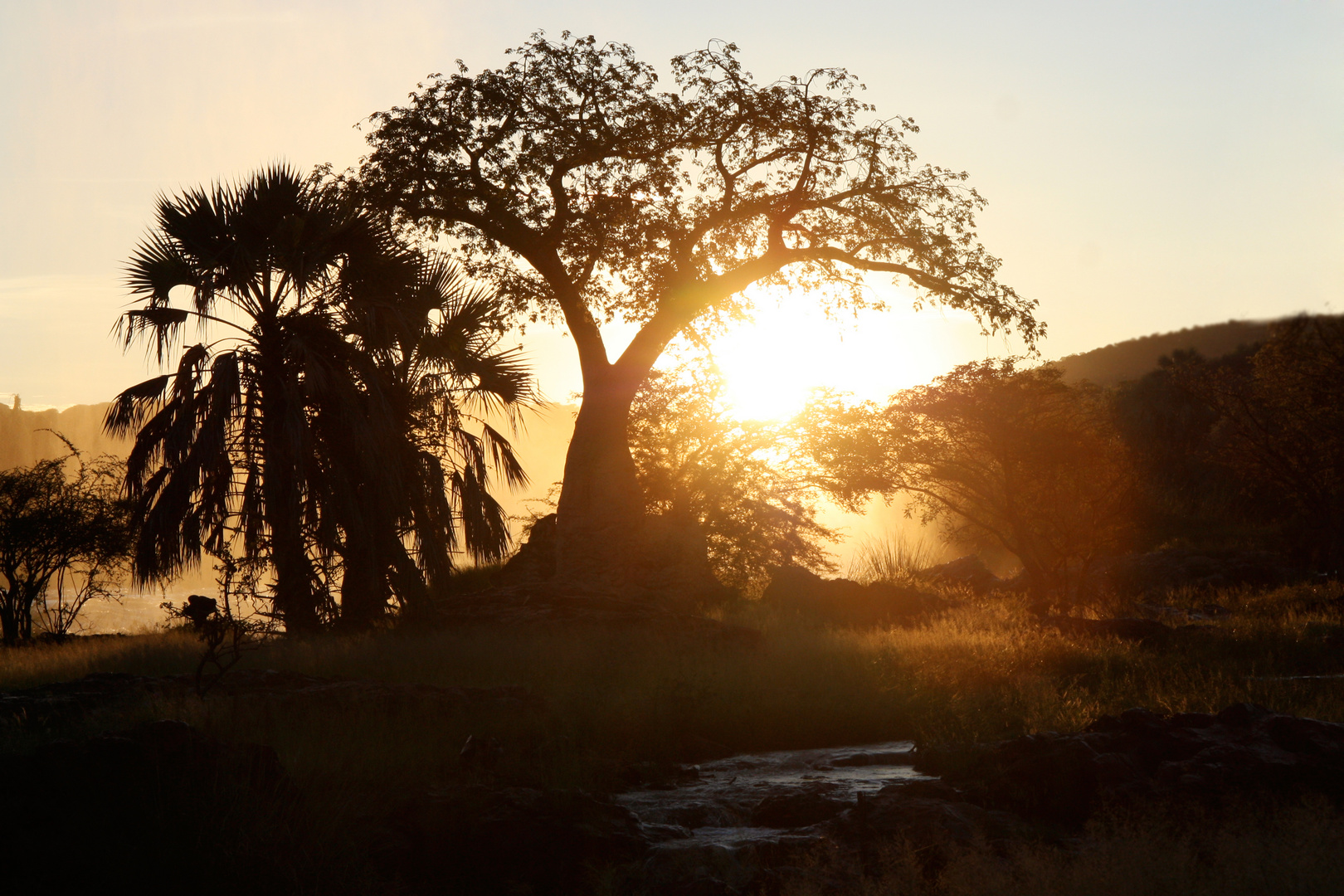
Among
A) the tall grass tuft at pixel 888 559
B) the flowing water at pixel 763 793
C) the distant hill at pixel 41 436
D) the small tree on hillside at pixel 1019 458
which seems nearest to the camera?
the flowing water at pixel 763 793

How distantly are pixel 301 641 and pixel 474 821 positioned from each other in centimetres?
871

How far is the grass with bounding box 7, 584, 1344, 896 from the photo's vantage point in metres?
4.62

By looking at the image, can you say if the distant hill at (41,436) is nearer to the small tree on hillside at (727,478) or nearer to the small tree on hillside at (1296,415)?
the small tree on hillside at (727,478)

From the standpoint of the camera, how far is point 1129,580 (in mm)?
23297

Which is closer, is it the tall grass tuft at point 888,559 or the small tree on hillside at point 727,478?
the small tree on hillside at point 727,478

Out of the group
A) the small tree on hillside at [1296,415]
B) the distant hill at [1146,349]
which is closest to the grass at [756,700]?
the small tree on hillside at [1296,415]

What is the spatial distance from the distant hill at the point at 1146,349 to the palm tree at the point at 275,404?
5977 cm

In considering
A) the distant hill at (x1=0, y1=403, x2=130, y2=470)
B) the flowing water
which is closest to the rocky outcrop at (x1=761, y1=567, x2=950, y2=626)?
the flowing water

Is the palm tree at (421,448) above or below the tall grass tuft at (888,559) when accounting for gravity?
above

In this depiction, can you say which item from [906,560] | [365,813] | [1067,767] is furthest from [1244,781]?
[906,560]

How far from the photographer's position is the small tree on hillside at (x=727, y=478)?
23.9 meters

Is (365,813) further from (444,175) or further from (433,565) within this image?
(444,175)

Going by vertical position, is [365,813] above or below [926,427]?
below

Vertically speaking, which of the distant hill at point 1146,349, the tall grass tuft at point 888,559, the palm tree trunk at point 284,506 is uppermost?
the distant hill at point 1146,349
